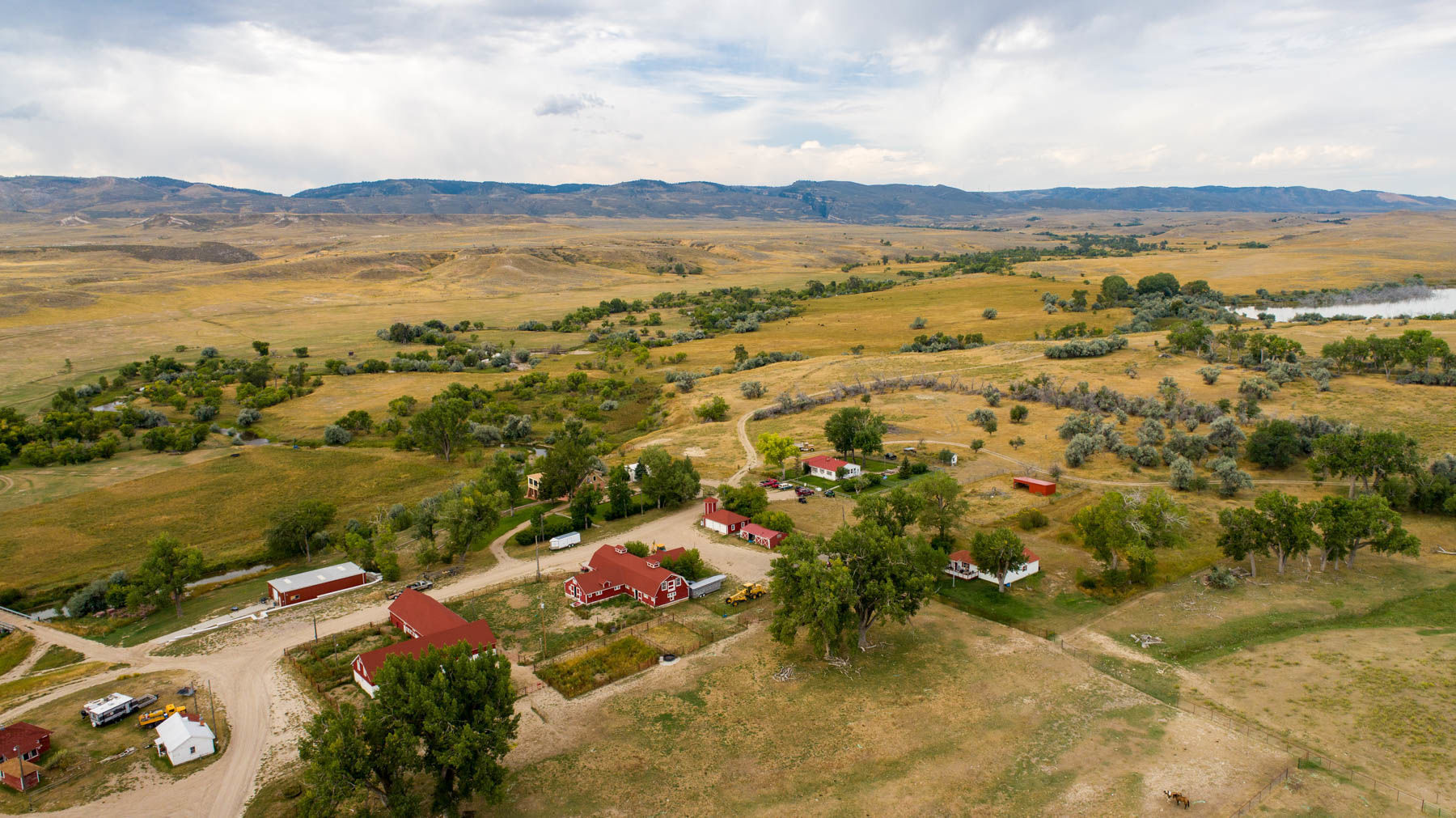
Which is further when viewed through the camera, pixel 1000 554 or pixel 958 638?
pixel 1000 554

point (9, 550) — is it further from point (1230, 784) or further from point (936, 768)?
point (1230, 784)

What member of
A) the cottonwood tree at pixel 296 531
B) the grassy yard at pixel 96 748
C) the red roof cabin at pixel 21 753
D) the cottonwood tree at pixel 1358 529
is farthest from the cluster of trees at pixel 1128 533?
the cottonwood tree at pixel 296 531

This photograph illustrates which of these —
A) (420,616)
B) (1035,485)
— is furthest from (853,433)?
(420,616)

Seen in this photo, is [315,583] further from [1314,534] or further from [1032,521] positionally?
[1314,534]

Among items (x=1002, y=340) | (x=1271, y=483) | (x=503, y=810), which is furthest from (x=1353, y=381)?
(x=503, y=810)

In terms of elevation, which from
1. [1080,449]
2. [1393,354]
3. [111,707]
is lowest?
[111,707]

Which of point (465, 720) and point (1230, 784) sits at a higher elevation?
point (465, 720)

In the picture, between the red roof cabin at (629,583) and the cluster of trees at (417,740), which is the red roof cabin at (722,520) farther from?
the cluster of trees at (417,740)
